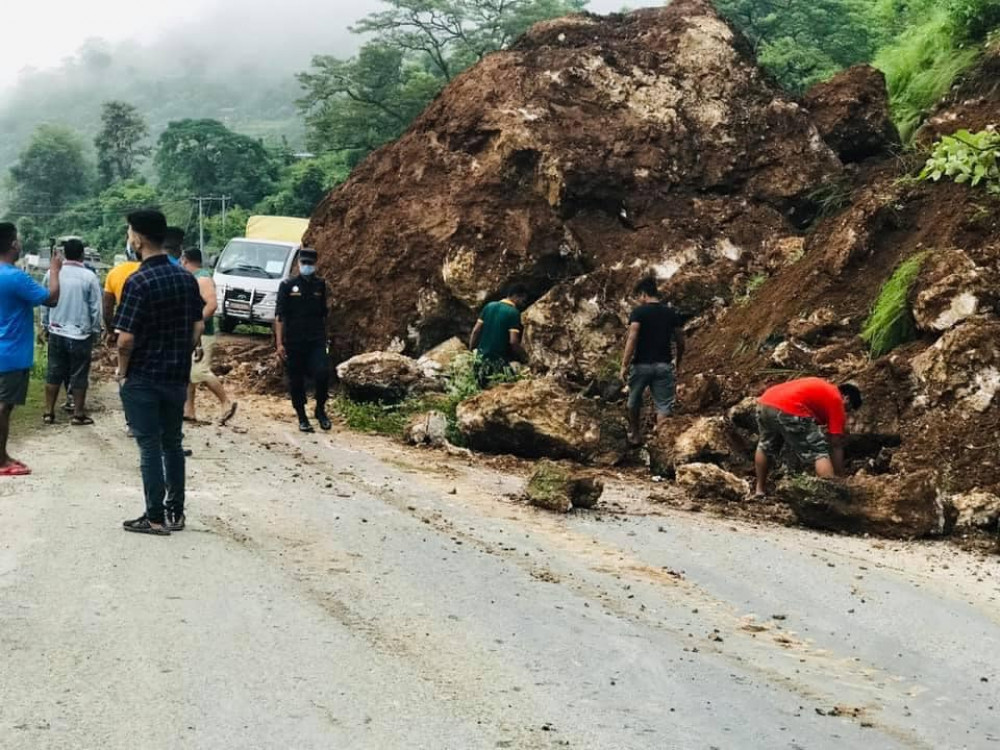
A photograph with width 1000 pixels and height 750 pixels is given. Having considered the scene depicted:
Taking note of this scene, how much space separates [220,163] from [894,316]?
251 ft

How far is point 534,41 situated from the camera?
1819 centimetres

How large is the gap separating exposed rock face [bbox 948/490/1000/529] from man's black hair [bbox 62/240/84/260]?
8399mm

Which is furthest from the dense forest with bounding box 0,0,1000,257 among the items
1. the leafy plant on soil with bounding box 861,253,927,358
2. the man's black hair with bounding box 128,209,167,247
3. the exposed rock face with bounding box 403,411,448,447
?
the man's black hair with bounding box 128,209,167,247

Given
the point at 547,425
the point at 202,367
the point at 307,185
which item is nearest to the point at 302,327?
the point at 202,367

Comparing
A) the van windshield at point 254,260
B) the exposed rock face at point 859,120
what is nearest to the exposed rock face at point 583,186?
the exposed rock face at point 859,120

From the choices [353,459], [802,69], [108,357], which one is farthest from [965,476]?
[802,69]

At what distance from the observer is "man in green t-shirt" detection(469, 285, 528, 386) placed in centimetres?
1375

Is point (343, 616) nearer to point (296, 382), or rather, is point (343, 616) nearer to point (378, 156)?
point (296, 382)

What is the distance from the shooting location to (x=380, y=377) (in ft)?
46.3

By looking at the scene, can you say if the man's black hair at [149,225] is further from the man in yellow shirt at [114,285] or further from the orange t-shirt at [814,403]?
the orange t-shirt at [814,403]

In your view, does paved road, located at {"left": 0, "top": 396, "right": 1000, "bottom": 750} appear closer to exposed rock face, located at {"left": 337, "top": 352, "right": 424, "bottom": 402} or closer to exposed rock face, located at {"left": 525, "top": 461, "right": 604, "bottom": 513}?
exposed rock face, located at {"left": 525, "top": 461, "right": 604, "bottom": 513}

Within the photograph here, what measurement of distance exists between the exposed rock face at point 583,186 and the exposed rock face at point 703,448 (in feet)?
11.5

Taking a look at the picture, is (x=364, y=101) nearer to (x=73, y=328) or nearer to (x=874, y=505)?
(x=73, y=328)

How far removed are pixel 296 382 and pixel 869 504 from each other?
6343 mm
